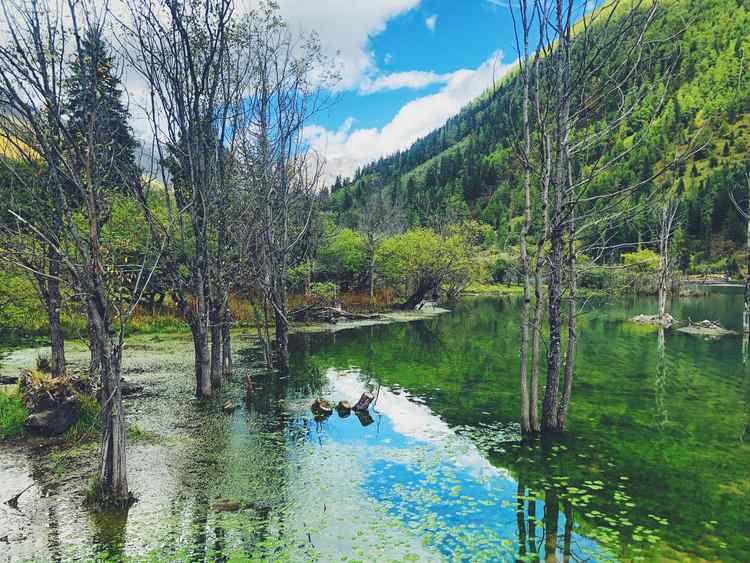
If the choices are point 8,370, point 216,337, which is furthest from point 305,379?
point 8,370

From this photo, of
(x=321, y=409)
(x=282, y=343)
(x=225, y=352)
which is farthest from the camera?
(x=282, y=343)

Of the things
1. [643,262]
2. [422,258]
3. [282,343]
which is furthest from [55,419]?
[422,258]

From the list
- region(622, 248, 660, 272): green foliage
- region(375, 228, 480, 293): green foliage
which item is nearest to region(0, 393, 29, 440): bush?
region(622, 248, 660, 272): green foliage

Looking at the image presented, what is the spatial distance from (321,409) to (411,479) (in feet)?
20.1

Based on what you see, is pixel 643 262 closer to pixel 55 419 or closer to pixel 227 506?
pixel 227 506

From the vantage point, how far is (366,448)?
565 inches

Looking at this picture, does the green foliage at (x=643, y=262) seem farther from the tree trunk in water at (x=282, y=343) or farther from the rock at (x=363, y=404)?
the tree trunk in water at (x=282, y=343)

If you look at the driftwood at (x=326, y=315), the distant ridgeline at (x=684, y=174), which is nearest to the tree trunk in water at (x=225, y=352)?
the driftwood at (x=326, y=315)

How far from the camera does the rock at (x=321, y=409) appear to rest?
57.3 feet

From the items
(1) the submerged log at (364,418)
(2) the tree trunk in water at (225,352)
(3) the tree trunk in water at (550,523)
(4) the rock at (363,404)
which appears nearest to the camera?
(3) the tree trunk in water at (550,523)

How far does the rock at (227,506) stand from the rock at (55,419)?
712 cm

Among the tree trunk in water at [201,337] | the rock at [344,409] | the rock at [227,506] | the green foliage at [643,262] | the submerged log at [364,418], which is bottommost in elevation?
the submerged log at [364,418]

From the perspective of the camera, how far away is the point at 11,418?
47.5 ft

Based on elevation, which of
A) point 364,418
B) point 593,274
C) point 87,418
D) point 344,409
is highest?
point 593,274
